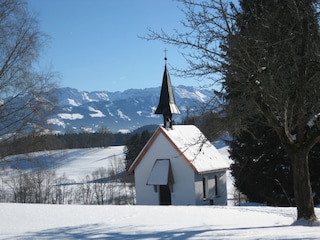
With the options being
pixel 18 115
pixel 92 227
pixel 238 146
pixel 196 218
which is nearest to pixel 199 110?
pixel 196 218

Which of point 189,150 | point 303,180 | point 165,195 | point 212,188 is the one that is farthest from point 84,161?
point 303,180

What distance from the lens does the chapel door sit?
27844 millimetres

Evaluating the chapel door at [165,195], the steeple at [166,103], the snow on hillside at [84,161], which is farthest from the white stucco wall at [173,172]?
the snow on hillside at [84,161]

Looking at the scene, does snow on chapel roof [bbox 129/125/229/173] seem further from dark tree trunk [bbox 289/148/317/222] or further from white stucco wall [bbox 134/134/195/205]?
dark tree trunk [bbox 289/148/317/222]

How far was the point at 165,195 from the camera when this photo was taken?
28.0 metres

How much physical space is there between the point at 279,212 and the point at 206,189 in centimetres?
1414

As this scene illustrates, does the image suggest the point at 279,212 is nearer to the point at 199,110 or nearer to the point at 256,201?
the point at 199,110

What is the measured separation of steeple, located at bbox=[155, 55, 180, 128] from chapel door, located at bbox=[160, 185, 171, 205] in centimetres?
444

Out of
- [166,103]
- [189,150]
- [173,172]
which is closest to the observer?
[173,172]

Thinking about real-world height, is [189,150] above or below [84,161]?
above

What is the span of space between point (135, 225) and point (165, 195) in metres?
19.1

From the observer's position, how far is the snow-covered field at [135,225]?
778 centimetres

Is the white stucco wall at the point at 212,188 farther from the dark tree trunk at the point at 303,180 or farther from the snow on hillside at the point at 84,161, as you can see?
the snow on hillside at the point at 84,161

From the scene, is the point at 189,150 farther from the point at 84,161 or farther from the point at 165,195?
the point at 84,161
